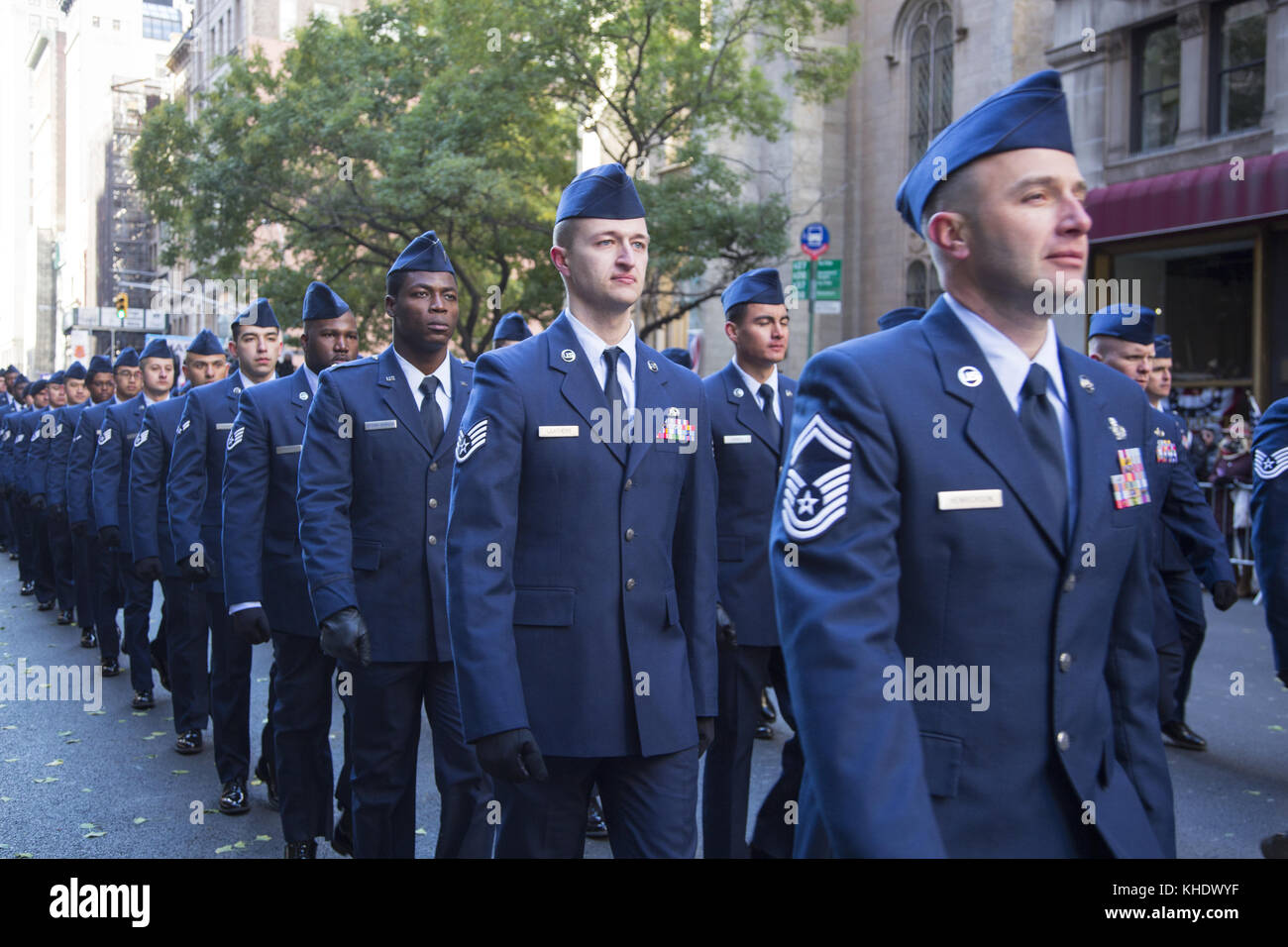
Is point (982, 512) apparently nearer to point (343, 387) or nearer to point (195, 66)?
point (343, 387)

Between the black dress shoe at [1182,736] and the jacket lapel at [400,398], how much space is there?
5316 millimetres

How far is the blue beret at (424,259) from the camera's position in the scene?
5.23 metres

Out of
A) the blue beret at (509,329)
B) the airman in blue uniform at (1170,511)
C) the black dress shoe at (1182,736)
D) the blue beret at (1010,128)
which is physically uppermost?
the blue beret at (509,329)

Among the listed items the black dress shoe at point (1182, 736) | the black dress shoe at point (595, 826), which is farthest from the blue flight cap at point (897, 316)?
the black dress shoe at point (595, 826)

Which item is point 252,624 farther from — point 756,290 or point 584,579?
point 756,290

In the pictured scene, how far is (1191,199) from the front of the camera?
57.9ft

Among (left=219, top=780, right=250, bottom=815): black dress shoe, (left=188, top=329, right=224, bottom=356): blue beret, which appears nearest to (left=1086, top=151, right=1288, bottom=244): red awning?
(left=188, top=329, right=224, bottom=356): blue beret

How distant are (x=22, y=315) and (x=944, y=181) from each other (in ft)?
629

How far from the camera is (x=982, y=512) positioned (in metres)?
2.26

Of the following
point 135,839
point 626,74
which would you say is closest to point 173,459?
point 135,839

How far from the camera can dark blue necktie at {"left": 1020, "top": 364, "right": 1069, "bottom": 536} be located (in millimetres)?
2346

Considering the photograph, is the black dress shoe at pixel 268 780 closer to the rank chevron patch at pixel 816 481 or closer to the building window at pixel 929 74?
the rank chevron patch at pixel 816 481

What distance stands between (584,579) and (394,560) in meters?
1.54

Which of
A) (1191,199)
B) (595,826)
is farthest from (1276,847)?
(1191,199)
